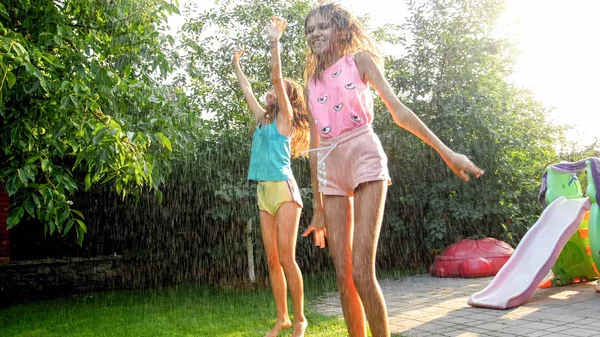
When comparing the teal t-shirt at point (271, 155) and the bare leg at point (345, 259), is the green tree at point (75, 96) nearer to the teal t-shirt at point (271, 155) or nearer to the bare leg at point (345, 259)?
the teal t-shirt at point (271, 155)

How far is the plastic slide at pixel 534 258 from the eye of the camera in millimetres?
4679

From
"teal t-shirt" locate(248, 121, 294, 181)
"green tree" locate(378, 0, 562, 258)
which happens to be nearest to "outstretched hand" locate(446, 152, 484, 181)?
"teal t-shirt" locate(248, 121, 294, 181)

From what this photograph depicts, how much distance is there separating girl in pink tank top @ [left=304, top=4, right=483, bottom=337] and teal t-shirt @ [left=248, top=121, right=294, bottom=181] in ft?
2.90

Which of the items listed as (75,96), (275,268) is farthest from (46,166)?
(275,268)

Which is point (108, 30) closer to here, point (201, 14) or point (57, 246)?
point (201, 14)

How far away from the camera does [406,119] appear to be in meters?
2.29

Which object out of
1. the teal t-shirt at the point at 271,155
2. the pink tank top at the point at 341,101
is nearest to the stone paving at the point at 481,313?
the teal t-shirt at the point at 271,155

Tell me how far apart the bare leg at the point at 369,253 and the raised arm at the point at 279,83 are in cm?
102

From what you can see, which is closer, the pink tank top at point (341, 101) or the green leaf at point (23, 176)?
the pink tank top at point (341, 101)

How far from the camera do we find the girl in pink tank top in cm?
220

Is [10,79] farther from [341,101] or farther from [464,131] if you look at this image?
[464,131]

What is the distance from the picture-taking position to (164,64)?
4.33m

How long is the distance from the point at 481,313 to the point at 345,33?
2.85 meters

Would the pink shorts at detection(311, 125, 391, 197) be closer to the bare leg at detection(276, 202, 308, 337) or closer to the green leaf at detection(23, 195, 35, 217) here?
the bare leg at detection(276, 202, 308, 337)
